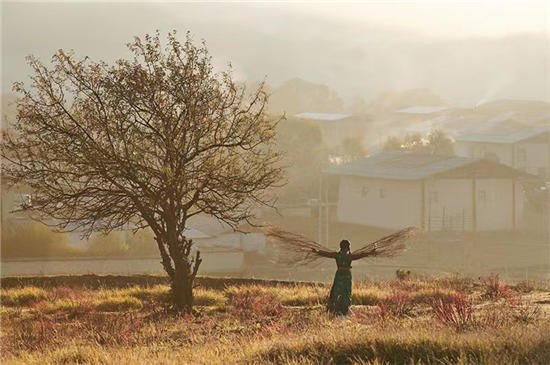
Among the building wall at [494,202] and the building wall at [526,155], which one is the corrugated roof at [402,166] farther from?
the building wall at [526,155]

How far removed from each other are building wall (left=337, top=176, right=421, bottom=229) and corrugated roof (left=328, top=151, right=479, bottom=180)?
604 mm

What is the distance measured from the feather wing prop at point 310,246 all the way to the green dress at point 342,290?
336 millimetres

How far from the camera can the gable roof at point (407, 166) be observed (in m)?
53.7

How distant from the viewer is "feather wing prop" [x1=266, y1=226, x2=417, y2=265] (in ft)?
49.7

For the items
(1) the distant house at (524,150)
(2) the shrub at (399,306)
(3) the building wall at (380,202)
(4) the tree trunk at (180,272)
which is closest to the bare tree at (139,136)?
(4) the tree trunk at (180,272)

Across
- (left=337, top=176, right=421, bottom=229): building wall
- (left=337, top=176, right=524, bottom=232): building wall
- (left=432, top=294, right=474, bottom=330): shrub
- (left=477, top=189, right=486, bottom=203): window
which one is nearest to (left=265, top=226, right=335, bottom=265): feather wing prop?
(left=432, top=294, right=474, bottom=330): shrub

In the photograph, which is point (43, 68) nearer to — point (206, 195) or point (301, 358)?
point (206, 195)

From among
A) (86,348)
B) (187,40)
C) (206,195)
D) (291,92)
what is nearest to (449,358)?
(86,348)

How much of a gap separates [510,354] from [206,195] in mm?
7947

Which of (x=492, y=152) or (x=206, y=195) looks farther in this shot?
(x=492, y=152)

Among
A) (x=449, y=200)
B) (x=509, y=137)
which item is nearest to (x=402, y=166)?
(x=449, y=200)

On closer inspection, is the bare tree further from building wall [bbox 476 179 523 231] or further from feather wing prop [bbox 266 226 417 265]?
building wall [bbox 476 179 523 231]

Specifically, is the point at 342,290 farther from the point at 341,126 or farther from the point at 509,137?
the point at 341,126

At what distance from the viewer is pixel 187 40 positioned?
49.9ft
